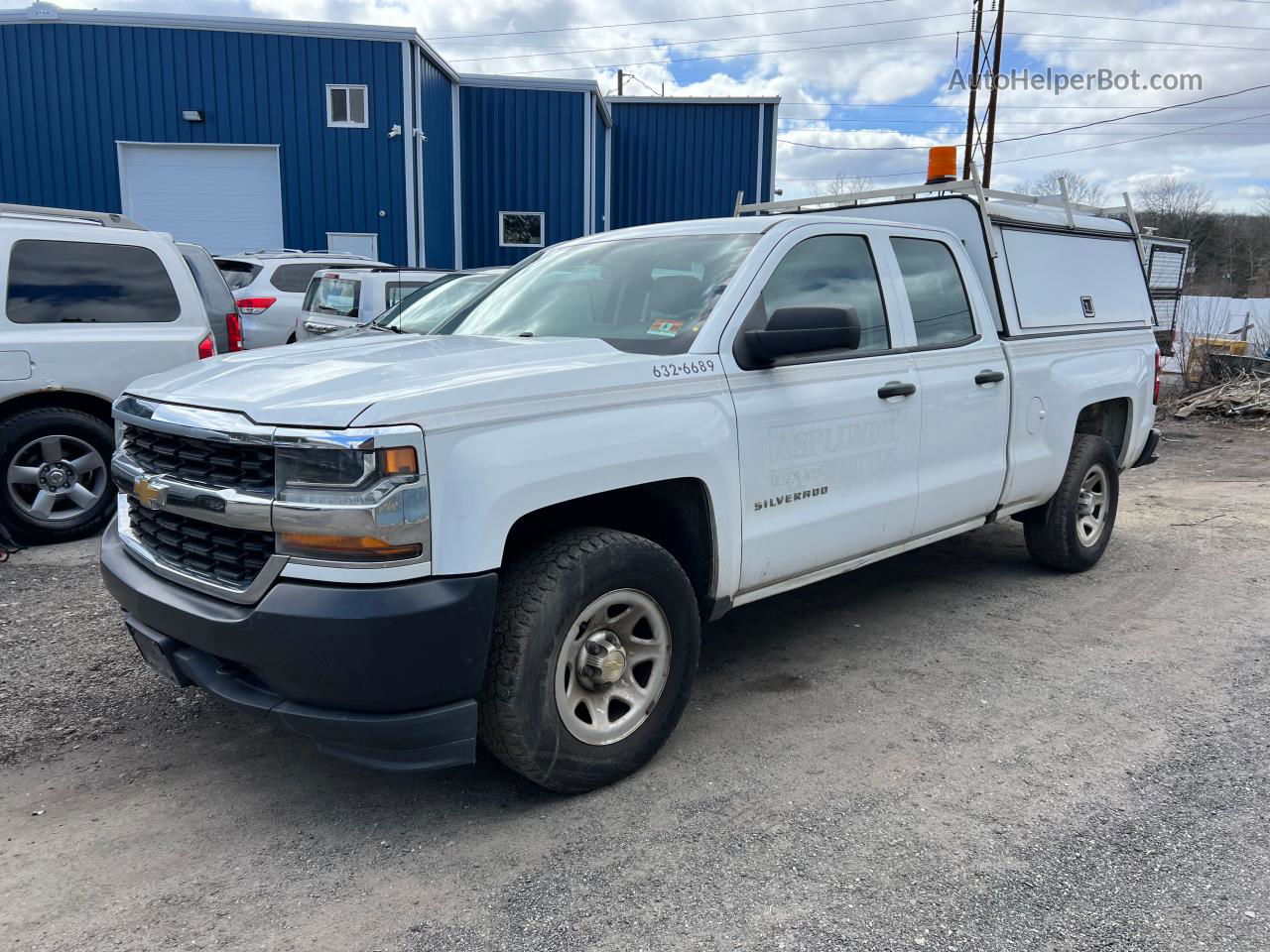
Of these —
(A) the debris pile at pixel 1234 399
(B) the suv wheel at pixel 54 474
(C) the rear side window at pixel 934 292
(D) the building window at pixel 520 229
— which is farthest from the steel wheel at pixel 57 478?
(D) the building window at pixel 520 229

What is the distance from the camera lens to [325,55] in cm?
1941

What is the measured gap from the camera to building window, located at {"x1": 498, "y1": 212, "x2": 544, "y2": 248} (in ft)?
76.5

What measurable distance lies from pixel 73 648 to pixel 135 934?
2.39 m

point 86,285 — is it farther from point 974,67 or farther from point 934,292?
point 974,67

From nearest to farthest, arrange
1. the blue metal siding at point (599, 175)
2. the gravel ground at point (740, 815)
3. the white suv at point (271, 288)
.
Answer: the gravel ground at point (740, 815), the white suv at point (271, 288), the blue metal siding at point (599, 175)

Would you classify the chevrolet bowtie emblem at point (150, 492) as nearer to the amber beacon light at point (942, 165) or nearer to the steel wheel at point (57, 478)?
the steel wheel at point (57, 478)

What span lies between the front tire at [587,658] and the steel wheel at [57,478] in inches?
182

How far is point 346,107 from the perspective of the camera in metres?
19.6

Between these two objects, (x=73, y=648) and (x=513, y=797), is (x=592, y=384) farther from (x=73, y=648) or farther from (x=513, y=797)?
(x=73, y=648)

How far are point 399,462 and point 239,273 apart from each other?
11456 millimetres

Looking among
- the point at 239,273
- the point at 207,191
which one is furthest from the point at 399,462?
the point at 207,191

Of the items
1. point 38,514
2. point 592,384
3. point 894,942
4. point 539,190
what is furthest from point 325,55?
point 894,942

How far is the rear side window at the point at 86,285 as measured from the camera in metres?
Answer: 6.11

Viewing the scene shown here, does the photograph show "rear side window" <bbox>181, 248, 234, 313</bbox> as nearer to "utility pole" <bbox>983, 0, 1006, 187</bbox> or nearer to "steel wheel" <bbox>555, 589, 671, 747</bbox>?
"steel wheel" <bbox>555, 589, 671, 747</bbox>
